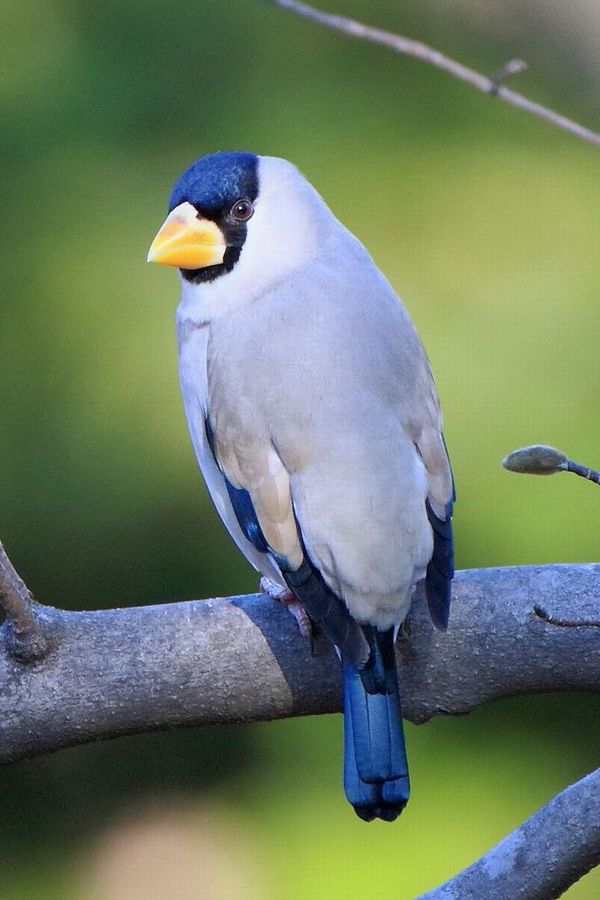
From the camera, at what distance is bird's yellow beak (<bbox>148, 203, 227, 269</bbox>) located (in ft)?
6.97

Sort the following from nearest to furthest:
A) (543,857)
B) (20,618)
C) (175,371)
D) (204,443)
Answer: (543,857), (20,618), (204,443), (175,371)

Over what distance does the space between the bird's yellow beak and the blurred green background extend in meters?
0.98

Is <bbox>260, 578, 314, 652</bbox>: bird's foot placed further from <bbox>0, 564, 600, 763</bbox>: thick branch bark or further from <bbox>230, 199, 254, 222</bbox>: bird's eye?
<bbox>230, 199, 254, 222</bbox>: bird's eye

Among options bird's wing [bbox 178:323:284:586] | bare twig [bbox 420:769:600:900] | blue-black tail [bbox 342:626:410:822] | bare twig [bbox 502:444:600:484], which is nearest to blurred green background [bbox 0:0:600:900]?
bird's wing [bbox 178:323:284:586]

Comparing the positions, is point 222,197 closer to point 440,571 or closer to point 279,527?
point 279,527

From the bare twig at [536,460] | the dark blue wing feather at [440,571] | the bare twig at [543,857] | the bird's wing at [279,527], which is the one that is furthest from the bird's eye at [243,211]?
the bare twig at [543,857]

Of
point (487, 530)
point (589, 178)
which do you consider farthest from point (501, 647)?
point (589, 178)

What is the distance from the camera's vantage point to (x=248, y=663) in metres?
1.88

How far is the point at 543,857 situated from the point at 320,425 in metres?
0.63

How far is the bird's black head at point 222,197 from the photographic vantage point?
2182 mm

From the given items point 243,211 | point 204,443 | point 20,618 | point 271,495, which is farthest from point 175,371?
point 20,618

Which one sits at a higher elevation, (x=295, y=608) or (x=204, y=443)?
(x=204, y=443)

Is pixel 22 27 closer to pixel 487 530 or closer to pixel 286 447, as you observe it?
pixel 487 530

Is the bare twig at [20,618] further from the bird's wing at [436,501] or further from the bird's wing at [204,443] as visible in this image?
the bird's wing at [436,501]
